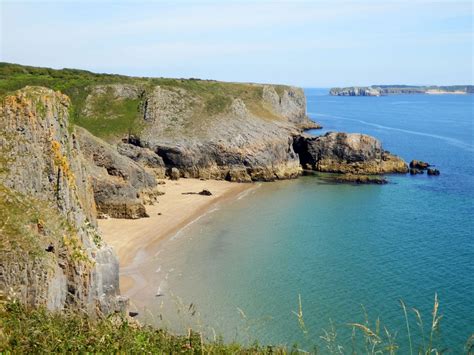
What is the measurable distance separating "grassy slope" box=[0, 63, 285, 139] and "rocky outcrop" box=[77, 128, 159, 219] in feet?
65.9

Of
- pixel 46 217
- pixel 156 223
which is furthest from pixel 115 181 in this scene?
pixel 46 217

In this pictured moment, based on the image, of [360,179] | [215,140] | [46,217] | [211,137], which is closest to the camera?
[46,217]

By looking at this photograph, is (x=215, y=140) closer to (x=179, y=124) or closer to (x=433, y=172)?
(x=179, y=124)

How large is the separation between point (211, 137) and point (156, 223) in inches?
1046

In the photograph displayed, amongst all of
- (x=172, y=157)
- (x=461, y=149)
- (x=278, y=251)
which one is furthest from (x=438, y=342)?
(x=461, y=149)

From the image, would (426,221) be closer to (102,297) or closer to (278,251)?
(278,251)

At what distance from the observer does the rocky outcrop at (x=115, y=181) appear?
140 feet

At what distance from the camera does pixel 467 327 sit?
2502 centimetres

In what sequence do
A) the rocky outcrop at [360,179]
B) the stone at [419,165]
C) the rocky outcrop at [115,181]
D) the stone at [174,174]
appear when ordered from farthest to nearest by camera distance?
the stone at [419,165] < the rocky outcrop at [360,179] < the stone at [174,174] < the rocky outcrop at [115,181]

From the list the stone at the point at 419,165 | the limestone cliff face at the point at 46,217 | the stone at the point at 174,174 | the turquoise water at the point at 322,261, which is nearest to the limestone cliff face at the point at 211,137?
the stone at the point at 174,174

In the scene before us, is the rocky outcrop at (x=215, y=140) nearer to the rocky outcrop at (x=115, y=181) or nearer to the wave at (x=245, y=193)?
the wave at (x=245, y=193)

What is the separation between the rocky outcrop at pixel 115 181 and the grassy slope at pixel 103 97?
20073 mm

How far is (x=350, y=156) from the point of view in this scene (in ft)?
233

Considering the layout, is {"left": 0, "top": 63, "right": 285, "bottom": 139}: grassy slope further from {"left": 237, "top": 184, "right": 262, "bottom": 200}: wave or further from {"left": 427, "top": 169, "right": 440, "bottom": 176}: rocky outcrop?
{"left": 427, "top": 169, "right": 440, "bottom": 176}: rocky outcrop
